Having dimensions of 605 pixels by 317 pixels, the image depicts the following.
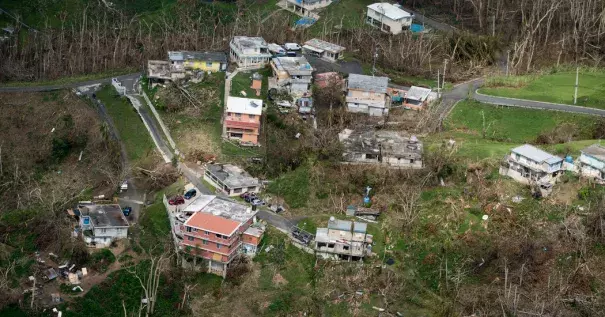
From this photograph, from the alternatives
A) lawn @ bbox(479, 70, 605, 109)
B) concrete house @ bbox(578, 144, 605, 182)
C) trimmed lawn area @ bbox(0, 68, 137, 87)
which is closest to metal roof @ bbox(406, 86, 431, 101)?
lawn @ bbox(479, 70, 605, 109)

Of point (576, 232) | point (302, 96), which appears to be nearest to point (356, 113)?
point (302, 96)

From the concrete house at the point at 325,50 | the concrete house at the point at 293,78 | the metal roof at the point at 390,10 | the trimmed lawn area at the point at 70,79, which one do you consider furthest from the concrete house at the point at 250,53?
the metal roof at the point at 390,10

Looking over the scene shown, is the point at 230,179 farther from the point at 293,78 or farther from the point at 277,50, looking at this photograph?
the point at 277,50

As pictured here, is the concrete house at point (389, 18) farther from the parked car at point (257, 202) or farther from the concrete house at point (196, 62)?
the parked car at point (257, 202)

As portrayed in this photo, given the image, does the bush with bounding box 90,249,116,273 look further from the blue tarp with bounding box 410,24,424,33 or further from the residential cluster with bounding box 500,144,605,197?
the blue tarp with bounding box 410,24,424,33

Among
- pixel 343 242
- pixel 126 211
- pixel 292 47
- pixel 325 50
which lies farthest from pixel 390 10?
pixel 126 211
